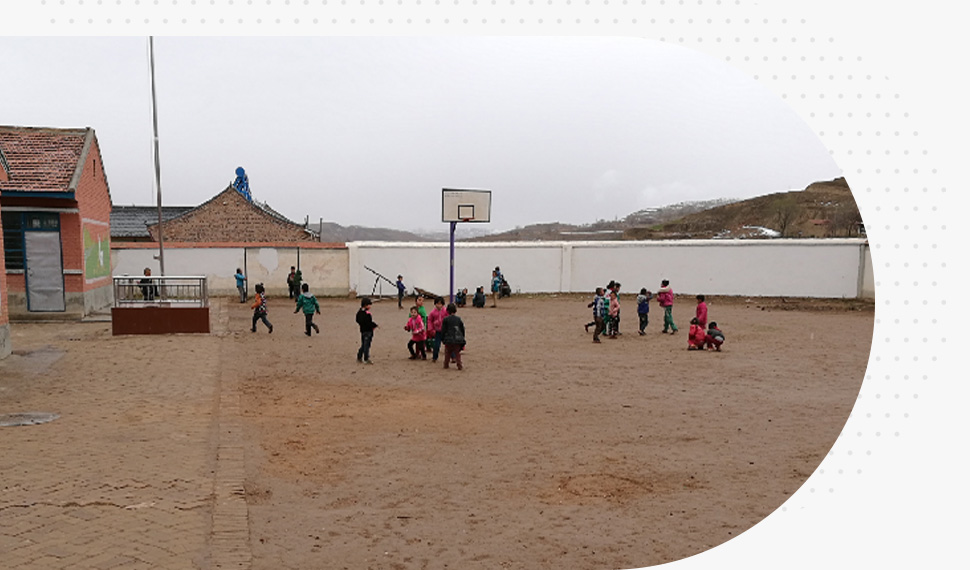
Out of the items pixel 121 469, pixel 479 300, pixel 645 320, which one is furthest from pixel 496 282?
pixel 121 469

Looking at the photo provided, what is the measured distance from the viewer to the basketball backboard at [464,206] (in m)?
20.8

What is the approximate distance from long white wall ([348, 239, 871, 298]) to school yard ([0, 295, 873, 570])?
13644mm

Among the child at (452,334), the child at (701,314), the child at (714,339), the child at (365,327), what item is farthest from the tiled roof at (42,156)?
the child at (714,339)

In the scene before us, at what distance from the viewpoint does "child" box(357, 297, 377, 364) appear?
38.1ft

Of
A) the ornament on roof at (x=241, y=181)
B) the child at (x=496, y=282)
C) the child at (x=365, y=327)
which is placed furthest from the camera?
the ornament on roof at (x=241, y=181)

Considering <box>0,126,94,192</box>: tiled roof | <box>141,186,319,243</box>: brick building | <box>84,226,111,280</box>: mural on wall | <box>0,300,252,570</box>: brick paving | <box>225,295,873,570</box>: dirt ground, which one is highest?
<box>0,126,94,192</box>: tiled roof

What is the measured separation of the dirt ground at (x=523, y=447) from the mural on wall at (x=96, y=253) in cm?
642

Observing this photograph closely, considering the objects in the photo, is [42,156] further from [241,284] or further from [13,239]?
[241,284]

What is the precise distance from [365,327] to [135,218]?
102 feet

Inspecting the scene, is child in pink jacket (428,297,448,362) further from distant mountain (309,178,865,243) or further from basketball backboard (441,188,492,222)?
distant mountain (309,178,865,243)

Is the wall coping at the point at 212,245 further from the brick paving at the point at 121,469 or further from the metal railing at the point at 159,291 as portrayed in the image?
the brick paving at the point at 121,469

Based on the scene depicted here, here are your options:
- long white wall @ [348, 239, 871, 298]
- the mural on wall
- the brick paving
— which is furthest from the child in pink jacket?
long white wall @ [348, 239, 871, 298]

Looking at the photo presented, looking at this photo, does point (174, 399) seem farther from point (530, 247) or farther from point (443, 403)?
point (530, 247)

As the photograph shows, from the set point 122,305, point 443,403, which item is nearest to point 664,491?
point 443,403
